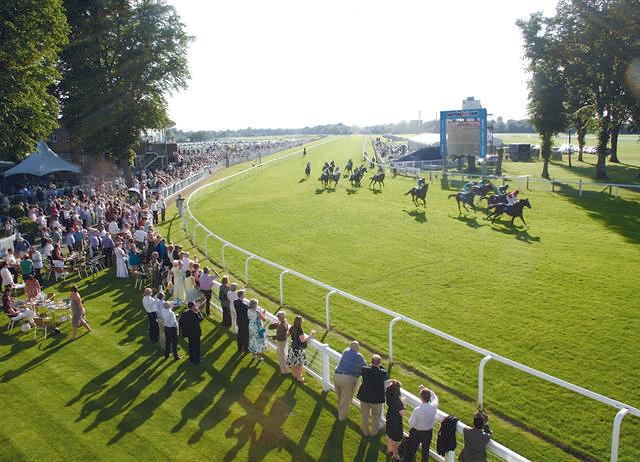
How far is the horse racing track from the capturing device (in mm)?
7734

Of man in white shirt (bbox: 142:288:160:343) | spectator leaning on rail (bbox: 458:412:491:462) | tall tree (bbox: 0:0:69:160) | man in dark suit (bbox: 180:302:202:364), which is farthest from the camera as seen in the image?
tall tree (bbox: 0:0:69:160)

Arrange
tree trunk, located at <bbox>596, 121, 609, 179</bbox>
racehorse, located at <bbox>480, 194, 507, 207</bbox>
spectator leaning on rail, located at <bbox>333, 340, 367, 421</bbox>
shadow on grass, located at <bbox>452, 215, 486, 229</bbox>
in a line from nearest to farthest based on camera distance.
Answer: spectator leaning on rail, located at <bbox>333, 340, 367, 421</bbox>
shadow on grass, located at <bbox>452, 215, 486, 229</bbox>
racehorse, located at <bbox>480, 194, 507, 207</bbox>
tree trunk, located at <bbox>596, 121, 609, 179</bbox>

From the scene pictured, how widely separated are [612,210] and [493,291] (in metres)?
13.6

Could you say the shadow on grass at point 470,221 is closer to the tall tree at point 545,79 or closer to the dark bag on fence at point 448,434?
the dark bag on fence at point 448,434

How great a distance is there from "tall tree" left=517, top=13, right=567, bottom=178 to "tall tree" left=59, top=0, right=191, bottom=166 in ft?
84.5

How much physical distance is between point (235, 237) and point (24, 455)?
13453mm

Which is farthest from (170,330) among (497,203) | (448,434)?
(497,203)

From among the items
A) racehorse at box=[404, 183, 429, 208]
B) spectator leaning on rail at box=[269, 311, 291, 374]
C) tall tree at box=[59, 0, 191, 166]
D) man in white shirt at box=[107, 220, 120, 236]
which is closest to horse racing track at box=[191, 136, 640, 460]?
racehorse at box=[404, 183, 429, 208]

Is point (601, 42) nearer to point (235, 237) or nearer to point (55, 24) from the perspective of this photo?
point (235, 237)

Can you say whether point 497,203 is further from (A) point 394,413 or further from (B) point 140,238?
(A) point 394,413

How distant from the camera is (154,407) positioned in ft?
26.2

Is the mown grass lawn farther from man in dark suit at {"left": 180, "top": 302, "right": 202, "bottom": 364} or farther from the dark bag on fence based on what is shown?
the dark bag on fence

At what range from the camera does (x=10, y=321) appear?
464 inches

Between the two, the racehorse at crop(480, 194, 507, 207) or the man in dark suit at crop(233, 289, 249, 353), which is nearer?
the man in dark suit at crop(233, 289, 249, 353)
